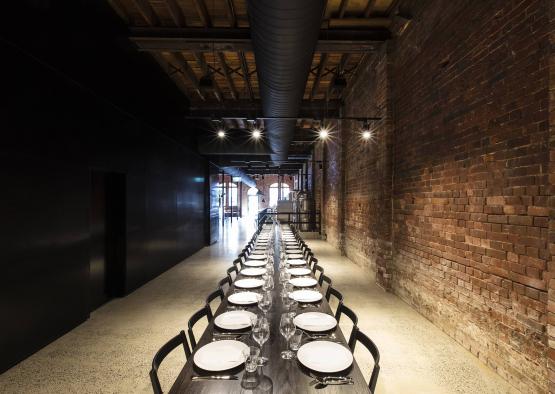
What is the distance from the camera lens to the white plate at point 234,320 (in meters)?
1.85

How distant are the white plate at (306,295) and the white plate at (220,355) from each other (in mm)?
755

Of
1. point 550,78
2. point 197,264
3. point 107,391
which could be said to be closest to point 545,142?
point 550,78

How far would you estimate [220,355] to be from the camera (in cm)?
153

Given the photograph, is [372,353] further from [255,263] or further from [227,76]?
[227,76]

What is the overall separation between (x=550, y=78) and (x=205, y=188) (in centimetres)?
833

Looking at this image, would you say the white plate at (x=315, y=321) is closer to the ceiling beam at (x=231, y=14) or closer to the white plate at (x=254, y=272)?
the white plate at (x=254, y=272)

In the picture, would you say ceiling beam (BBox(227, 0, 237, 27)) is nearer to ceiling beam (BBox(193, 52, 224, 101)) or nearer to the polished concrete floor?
ceiling beam (BBox(193, 52, 224, 101))

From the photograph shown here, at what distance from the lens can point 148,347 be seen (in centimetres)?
300

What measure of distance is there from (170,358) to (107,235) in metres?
2.57

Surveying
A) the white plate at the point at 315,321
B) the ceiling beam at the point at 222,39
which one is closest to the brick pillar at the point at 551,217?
the white plate at the point at 315,321

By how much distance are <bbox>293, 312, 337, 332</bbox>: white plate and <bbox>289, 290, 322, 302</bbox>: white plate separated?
0.28 m

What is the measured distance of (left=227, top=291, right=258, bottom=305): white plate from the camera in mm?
2285

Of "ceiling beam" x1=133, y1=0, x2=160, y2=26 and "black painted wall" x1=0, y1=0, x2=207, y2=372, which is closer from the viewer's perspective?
"black painted wall" x1=0, y1=0, x2=207, y2=372

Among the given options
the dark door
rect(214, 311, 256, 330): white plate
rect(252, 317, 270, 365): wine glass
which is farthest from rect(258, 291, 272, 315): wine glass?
the dark door
